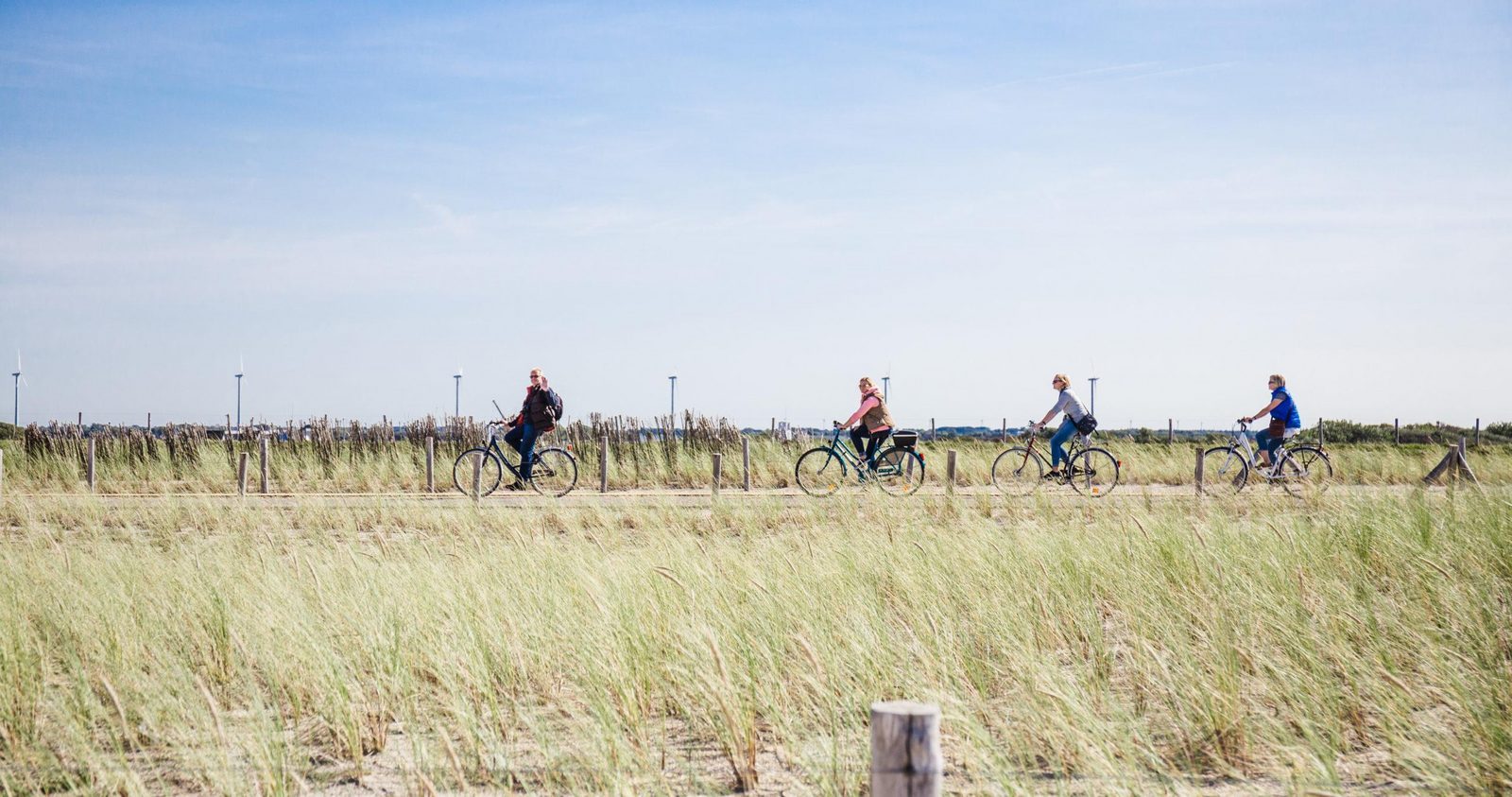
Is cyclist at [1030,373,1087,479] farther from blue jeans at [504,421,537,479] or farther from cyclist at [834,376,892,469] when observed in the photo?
blue jeans at [504,421,537,479]

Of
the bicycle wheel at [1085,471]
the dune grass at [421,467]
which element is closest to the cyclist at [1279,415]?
the bicycle wheel at [1085,471]

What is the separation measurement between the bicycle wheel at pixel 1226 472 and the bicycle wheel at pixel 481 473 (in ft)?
39.4

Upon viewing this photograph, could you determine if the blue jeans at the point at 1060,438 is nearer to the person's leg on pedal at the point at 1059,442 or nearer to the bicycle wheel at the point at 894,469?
the person's leg on pedal at the point at 1059,442

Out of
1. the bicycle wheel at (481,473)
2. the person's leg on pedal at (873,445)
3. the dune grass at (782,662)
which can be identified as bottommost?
the dune grass at (782,662)

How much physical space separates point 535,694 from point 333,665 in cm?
105

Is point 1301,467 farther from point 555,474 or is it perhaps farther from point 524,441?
point 524,441

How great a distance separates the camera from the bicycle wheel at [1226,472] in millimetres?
16562

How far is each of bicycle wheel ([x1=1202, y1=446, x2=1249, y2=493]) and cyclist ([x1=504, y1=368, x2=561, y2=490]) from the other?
10692 mm

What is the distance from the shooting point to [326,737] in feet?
15.4

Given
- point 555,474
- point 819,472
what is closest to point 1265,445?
point 819,472

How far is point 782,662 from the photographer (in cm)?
512

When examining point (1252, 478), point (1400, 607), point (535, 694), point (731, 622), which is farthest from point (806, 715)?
point (1252, 478)

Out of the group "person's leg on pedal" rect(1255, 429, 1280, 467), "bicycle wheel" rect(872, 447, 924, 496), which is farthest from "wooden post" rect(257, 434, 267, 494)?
"person's leg on pedal" rect(1255, 429, 1280, 467)

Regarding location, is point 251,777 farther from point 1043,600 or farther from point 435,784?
point 1043,600
